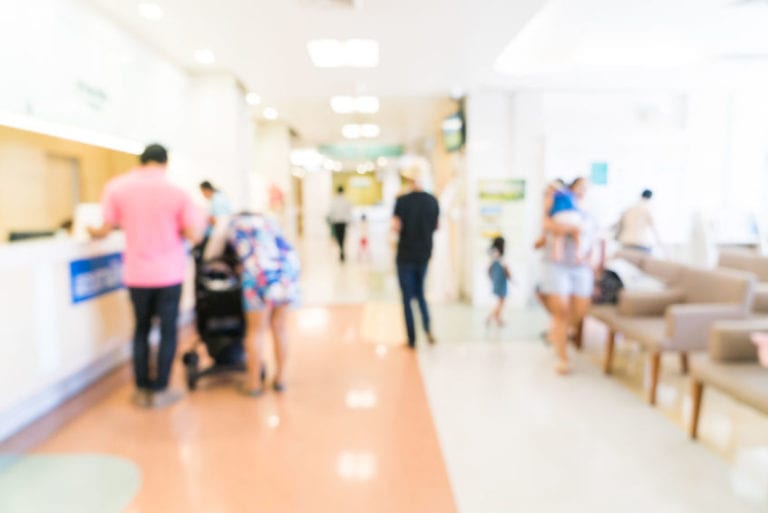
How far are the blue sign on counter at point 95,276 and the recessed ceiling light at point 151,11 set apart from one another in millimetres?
1971

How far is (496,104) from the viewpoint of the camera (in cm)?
700

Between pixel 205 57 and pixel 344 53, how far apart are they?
1.48 m

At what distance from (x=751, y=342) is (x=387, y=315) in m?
4.02

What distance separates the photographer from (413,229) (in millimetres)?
4781

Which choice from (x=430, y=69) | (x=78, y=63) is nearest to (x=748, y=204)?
(x=430, y=69)

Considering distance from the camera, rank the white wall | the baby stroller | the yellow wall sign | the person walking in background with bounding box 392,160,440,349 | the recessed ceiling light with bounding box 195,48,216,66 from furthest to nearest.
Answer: the yellow wall sign, the recessed ceiling light with bounding box 195,48,216,66, the person walking in background with bounding box 392,160,440,349, the baby stroller, the white wall

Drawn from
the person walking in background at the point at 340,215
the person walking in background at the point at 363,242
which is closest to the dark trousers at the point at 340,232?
the person walking in background at the point at 340,215

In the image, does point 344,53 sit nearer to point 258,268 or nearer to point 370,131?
point 258,268

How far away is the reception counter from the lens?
3.02 m

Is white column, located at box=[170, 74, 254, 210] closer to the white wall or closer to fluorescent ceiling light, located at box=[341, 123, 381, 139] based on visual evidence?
the white wall

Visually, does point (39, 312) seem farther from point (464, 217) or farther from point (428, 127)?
point (428, 127)

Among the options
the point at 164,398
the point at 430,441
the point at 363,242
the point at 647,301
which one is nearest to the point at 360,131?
the point at 363,242

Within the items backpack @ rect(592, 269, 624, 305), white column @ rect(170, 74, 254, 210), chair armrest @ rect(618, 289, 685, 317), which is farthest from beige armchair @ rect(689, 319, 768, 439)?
white column @ rect(170, 74, 254, 210)

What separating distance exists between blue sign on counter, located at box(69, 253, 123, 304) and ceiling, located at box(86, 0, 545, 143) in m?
2.02
